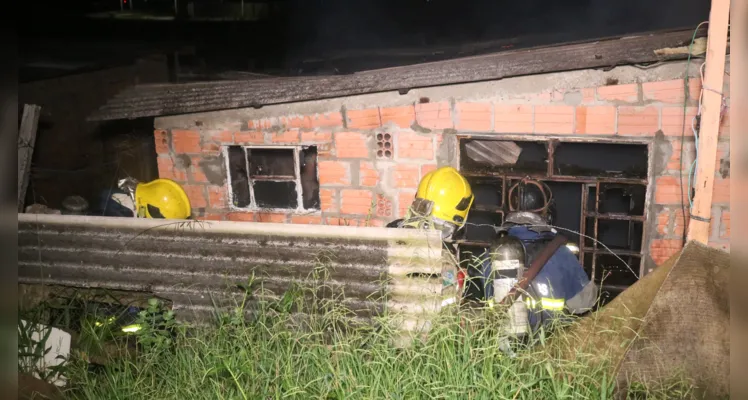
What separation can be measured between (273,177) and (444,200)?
93.3 inches

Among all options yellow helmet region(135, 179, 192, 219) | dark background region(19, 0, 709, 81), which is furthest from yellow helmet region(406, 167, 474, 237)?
dark background region(19, 0, 709, 81)

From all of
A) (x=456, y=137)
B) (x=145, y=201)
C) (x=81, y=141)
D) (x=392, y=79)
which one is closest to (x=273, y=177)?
(x=145, y=201)

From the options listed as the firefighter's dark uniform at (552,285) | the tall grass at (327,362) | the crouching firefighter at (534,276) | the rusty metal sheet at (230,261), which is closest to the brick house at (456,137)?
the crouching firefighter at (534,276)

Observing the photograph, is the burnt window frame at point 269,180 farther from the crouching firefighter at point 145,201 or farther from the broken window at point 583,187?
the broken window at point 583,187

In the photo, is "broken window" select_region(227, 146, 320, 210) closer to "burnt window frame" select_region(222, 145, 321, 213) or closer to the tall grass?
"burnt window frame" select_region(222, 145, 321, 213)

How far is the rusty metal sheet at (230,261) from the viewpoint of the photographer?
4.18 meters

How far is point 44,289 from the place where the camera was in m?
4.83

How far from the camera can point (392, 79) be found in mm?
5695

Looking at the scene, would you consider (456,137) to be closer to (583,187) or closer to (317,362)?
(583,187)

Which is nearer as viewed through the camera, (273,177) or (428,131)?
(428,131)

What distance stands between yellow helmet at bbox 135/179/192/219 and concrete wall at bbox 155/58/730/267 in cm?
65

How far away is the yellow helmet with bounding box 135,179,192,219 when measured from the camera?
19.5ft

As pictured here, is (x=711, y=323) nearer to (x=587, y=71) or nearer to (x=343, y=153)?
(x=587, y=71)

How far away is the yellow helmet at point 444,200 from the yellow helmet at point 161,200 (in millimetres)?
2580
